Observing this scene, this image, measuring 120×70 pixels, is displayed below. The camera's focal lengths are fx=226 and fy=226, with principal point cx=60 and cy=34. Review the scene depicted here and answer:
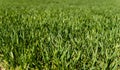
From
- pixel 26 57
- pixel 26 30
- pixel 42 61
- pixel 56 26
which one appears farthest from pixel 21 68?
pixel 56 26

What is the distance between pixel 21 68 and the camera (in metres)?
3.30

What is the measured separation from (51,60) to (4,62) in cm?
87

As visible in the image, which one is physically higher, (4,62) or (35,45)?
(35,45)

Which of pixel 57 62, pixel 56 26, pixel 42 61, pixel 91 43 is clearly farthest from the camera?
pixel 56 26

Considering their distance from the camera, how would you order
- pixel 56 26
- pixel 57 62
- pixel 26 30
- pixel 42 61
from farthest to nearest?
pixel 56 26 → pixel 26 30 → pixel 42 61 → pixel 57 62

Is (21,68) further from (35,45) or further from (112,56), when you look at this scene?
(112,56)

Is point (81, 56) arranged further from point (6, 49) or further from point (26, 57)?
point (6, 49)

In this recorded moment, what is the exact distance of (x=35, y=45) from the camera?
3.79 m

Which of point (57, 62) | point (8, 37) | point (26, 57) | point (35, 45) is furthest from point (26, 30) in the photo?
point (57, 62)

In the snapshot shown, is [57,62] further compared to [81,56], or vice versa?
[81,56]

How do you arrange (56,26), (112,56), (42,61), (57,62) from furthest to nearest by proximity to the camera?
(56,26), (42,61), (112,56), (57,62)

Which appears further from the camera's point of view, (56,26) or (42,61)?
(56,26)

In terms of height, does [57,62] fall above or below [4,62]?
above

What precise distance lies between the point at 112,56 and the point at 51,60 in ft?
3.04
